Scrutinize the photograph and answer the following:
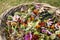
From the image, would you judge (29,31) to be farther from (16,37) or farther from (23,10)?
(23,10)

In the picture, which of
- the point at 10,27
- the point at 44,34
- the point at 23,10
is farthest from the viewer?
the point at 23,10

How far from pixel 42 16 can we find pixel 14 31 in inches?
12.7

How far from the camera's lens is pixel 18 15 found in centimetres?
210

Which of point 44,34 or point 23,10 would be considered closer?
point 44,34

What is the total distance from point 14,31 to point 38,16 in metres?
0.29

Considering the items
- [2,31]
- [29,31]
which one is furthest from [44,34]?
[2,31]

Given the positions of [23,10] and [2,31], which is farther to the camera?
[23,10]

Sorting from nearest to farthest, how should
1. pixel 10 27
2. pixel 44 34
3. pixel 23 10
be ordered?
pixel 44 34
pixel 10 27
pixel 23 10

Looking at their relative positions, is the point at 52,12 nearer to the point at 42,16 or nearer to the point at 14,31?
the point at 42,16

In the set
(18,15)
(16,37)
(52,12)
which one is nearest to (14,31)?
(16,37)

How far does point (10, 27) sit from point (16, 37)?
0.49 ft

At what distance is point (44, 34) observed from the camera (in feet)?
6.13

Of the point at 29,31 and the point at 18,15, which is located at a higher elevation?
the point at 18,15

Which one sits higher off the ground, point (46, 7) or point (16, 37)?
point (46, 7)
